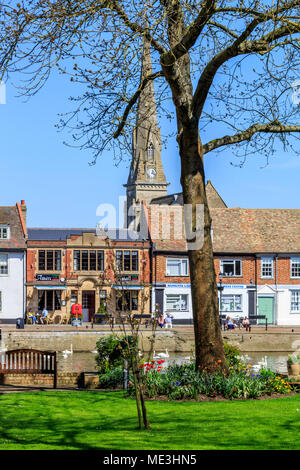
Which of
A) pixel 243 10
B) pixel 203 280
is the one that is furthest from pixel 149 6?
pixel 203 280

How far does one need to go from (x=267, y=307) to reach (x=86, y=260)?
634 inches

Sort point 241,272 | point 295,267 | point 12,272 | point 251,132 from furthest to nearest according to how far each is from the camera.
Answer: point 295,267
point 241,272
point 12,272
point 251,132

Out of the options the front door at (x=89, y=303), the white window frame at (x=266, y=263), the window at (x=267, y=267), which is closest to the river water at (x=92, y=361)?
the white window frame at (x=266, y=263)

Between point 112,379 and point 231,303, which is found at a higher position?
point 231,303

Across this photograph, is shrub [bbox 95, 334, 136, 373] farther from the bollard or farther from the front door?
the front door

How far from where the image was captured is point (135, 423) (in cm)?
1153

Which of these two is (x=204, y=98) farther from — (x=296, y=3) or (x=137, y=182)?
(x=137, y=182)

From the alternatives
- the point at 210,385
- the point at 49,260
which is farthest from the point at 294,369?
the point at 49,260

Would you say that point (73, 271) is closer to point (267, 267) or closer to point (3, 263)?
point (3, 263)

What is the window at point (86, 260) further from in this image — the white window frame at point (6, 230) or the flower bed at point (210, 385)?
the flower bed at point (210, 385)

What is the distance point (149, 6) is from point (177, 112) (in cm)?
327

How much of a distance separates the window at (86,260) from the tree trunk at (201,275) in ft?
140

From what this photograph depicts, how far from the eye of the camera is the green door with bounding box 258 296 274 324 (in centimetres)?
5722

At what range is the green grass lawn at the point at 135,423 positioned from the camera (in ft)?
32.7
